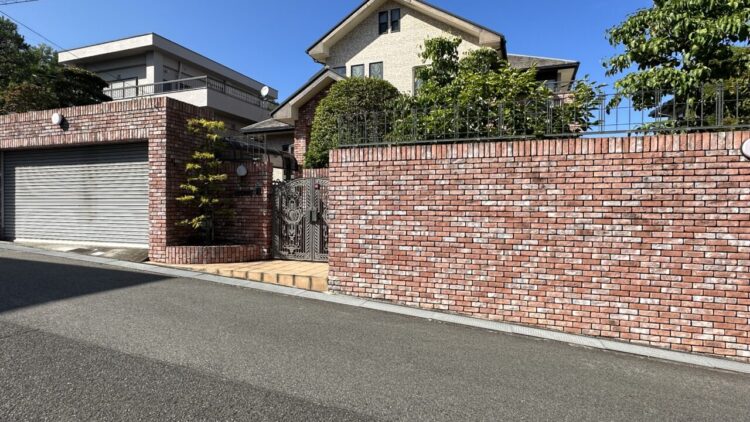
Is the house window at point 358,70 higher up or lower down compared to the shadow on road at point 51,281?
higher up

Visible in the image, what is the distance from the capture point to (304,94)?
1532 centimetres

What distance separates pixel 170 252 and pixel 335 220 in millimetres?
4183

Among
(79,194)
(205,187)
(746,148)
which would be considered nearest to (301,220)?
(205,187)

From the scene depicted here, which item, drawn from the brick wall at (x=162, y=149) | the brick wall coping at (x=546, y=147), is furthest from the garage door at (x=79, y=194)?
the brick wall coping at (x=546, y=147)

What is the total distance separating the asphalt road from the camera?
2947 millimetres

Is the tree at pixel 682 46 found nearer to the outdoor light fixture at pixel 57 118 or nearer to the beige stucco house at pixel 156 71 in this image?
the outdoor light fixture at pixel 57 118

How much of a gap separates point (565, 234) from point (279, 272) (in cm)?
488

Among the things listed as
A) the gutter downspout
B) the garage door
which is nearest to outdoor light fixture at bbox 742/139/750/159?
the garage door

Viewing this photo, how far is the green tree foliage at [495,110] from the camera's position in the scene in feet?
18.8

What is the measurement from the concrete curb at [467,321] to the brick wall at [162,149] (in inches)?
41.6

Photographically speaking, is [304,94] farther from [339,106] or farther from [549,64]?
[549,64]

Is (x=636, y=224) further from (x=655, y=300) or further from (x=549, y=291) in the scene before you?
(x=549, y=291)

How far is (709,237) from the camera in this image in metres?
4.75

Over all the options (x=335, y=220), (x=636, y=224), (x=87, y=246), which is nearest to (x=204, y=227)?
(x=87, y=246)
